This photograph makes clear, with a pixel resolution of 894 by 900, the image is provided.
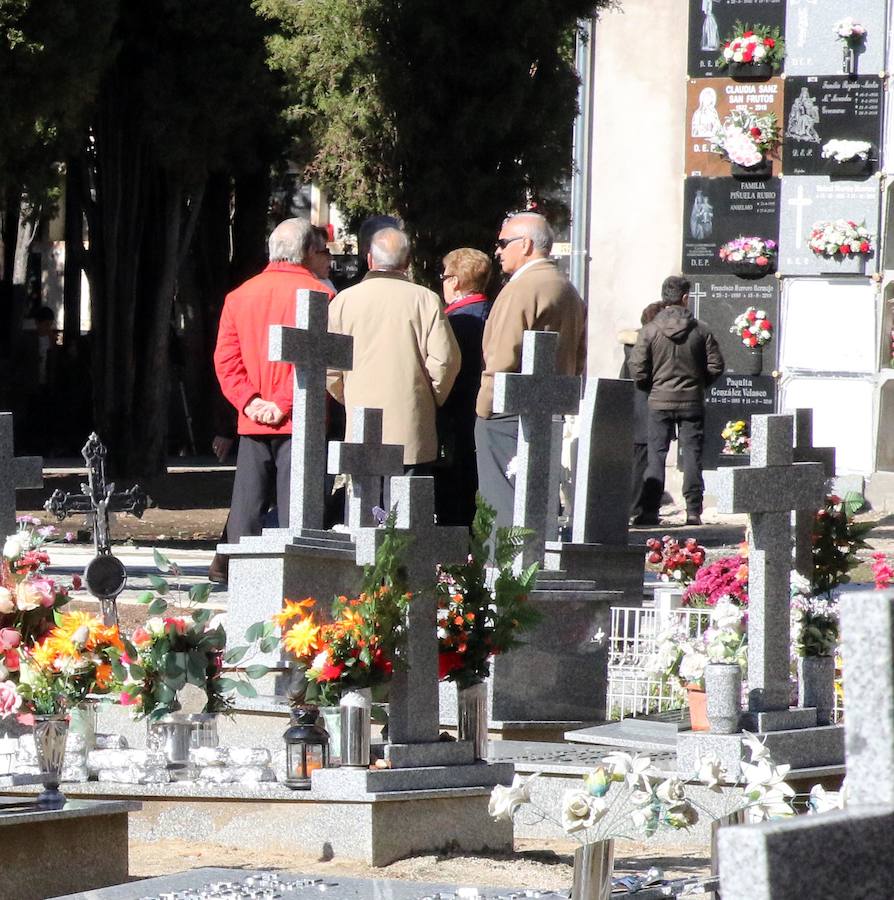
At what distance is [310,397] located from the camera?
7156 millimetres

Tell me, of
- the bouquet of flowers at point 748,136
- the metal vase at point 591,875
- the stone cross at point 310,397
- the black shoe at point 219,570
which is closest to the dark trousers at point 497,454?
the stone cross at point 310,397

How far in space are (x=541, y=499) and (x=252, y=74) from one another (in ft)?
32.1

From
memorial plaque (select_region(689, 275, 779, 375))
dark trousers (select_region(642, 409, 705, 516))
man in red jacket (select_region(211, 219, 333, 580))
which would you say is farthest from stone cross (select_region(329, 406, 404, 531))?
memorial plaque (select_region(689, 275, 779, 375))

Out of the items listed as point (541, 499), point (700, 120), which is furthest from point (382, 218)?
point (700, 120)

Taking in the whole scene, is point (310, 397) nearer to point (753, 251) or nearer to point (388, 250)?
point (388, 250)

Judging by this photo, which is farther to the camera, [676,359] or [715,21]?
[715,21]

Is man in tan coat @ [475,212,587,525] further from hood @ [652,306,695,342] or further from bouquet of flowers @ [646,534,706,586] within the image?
hood @ [652,306,695,342]

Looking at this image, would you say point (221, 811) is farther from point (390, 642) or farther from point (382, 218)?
point (382, 218)

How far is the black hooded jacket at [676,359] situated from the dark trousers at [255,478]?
232 inches

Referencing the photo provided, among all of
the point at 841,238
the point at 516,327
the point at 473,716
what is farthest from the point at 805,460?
the point at 841,238

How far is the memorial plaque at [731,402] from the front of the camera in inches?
599

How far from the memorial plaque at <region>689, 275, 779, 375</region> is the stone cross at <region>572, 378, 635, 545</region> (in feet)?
25.0

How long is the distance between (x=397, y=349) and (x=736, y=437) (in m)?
7.31

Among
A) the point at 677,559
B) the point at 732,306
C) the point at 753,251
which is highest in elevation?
the point at 753,251
